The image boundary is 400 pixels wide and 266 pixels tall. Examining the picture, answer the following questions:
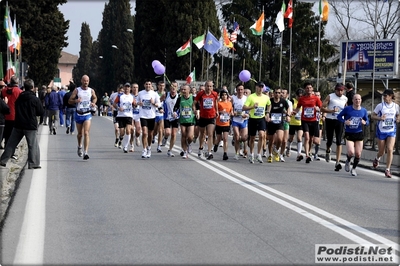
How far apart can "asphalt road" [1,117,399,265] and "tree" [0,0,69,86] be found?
166 feet

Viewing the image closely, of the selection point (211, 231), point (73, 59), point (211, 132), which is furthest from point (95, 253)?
point (73, 59)

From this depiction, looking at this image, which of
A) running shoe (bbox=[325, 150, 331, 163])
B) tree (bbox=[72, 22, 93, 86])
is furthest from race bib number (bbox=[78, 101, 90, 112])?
tree (bbox=[72, 22, 93, 86])

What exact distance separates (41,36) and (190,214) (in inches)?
2358

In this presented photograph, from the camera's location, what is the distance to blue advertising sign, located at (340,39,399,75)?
1820 inches

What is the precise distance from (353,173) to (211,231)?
8.23 m

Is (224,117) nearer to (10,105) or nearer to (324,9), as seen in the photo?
(10,105)

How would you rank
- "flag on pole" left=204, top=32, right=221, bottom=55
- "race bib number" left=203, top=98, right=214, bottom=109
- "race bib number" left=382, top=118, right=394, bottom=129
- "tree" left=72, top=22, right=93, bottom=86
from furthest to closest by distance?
"tree" left=72, top=22, right=93, bottom=86
"flag on pole" left=204, top=32, right=221, bottom=55
"race bib number" left=203, top=98, right=214, bottom=109
"race bib number" left=382, top=118, right=394, bottom=129

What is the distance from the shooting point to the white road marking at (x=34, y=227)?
26.3ft

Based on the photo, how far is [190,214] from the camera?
35.5 feet

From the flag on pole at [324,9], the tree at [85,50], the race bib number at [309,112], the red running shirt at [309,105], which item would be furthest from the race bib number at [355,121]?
the tree at [85,50]

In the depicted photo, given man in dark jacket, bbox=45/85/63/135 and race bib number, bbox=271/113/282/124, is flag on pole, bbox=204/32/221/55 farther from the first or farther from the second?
race bib number, bbox=271/113/282/124

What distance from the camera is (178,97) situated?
68.2ft

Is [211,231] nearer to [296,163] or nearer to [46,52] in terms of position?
[296,163]

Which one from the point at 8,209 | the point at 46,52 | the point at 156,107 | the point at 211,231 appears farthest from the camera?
the point at 46,52
